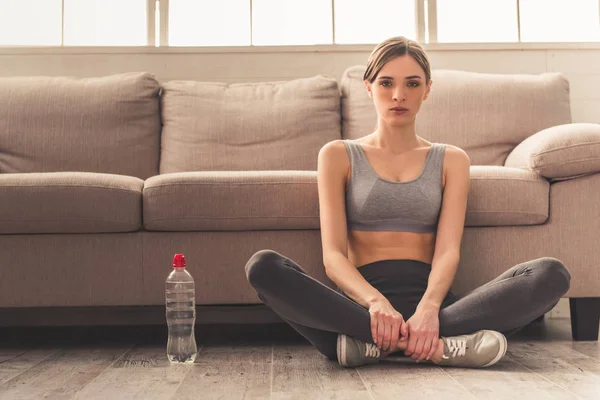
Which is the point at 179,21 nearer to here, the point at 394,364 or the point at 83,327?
the point at 83,327

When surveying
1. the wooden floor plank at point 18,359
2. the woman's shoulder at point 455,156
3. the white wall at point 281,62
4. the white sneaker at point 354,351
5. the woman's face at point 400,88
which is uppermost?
the white wall at point 281,62

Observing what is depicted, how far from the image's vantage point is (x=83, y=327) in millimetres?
2602

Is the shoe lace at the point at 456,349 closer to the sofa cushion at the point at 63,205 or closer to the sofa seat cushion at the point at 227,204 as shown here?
the sofa seat cushion at the point at 227,204

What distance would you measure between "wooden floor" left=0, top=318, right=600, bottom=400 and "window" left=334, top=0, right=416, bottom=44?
63.1 inches

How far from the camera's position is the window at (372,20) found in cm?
328

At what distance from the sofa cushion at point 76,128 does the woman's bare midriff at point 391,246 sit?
1.13 meters

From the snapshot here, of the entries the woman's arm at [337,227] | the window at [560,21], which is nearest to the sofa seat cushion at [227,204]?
the woman's arm at [337,227]

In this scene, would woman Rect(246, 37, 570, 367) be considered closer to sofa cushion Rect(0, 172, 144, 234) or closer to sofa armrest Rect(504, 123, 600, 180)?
sofa armrest Rect(504, 123, 600, 180)

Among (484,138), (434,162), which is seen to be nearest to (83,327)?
(434,162)

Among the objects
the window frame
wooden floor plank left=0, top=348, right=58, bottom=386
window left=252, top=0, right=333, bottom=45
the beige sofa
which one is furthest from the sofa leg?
window left=252, top=0, right=333, bottom=45

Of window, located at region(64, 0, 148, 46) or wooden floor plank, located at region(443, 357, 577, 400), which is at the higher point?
window, located at region(64, 0, 148, 46)

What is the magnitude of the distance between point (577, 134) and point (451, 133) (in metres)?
0.66

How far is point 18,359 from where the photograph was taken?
1896mm

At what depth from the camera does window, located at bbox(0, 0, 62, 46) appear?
3215 millimetres
